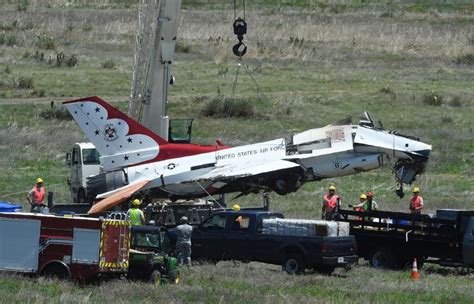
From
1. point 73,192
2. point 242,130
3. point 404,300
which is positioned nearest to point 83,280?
point 404,300

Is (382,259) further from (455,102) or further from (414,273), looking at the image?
(455,102)

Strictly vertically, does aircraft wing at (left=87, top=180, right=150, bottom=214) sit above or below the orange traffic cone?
above

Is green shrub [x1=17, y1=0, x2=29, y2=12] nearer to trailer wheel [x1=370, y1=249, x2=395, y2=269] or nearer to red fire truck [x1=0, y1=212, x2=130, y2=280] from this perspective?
trailer wheel [x1=370, y1=249, x2=395, y2=269]

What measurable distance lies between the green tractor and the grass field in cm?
53

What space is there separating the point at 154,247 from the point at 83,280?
1948 millimetres

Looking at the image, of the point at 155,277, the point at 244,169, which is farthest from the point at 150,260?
the point at 244,169

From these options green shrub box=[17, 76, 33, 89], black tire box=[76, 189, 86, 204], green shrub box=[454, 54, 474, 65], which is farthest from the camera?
green shrub box=[454, 54, 474, 65]

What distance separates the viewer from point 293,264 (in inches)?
1101

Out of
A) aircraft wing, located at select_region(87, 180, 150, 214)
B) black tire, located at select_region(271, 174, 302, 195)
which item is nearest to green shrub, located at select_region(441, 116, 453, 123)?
black tire, located at select_region(271, 174, 302, 195)

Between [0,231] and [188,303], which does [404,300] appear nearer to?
[188,303]

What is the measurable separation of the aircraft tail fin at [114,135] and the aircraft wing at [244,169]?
181 cm

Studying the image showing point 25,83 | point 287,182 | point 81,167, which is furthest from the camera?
point 25,83

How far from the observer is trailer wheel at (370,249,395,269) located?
29.6 metres

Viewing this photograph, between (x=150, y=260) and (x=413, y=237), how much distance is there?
23.4 feet
